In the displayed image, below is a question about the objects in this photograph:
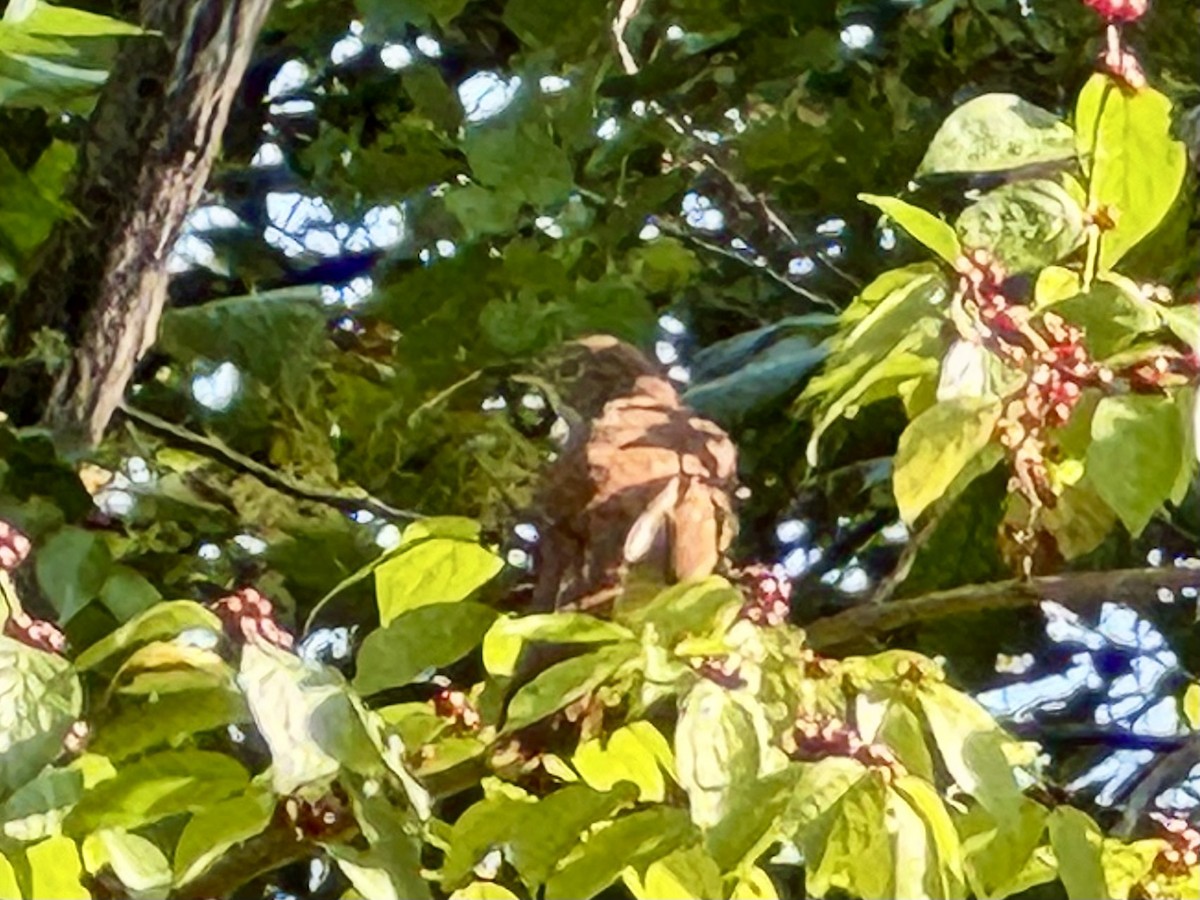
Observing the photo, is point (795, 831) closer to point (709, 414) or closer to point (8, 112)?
point (709, 414)

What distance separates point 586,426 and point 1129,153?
311 mm

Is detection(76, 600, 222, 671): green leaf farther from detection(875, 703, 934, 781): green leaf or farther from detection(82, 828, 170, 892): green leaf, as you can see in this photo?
detection(875, 703, 934, 781): green leaf

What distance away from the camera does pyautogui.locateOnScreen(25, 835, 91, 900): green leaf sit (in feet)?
1.64

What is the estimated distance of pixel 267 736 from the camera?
44 cm

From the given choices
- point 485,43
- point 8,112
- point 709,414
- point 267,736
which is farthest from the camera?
point 485,43

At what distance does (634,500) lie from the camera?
654 millimetres

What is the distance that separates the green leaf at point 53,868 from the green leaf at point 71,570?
0.16 m

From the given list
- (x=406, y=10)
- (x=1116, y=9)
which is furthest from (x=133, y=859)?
(x=406, y=10)

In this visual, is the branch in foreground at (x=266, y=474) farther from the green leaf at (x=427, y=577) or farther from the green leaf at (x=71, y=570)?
the green leaf at (x=427, y=577)

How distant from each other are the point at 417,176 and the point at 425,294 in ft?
0.32

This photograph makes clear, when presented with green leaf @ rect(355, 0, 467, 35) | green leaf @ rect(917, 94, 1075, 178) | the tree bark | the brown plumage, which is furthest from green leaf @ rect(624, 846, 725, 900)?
green leaf @ rect(355, 0, 467, 35)

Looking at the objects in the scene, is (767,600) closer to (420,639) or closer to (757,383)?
(420,639)

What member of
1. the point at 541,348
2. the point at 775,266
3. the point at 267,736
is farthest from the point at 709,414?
the point at 267,736

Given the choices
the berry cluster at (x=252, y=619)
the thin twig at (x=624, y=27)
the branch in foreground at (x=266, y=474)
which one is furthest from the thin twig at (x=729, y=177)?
the berry cluster at (x=252, y=619)
